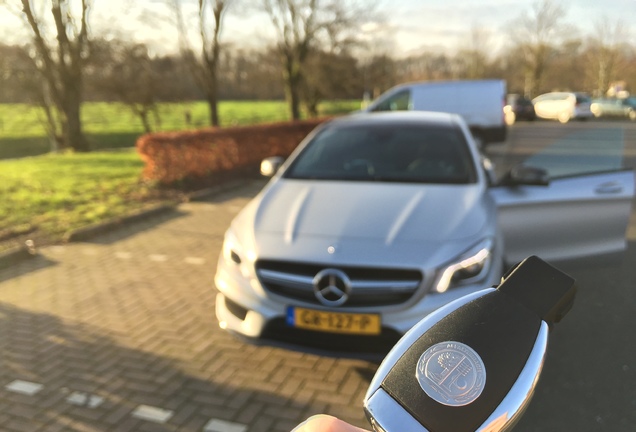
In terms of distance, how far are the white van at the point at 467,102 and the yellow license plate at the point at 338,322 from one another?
11.2 metres

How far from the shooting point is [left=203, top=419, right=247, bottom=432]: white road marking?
281cm

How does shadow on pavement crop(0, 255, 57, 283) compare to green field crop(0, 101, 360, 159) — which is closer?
shadow on pavement crop(0, 255, 57, 283)

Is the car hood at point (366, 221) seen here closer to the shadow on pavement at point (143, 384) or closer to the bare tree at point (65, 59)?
the shadow on pavement at point (143, 384)

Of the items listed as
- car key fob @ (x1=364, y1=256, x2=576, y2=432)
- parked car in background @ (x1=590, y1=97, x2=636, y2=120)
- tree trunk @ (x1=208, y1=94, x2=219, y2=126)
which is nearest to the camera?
car key fob @ (x1=364, y1=256, x2=576, y2=432)

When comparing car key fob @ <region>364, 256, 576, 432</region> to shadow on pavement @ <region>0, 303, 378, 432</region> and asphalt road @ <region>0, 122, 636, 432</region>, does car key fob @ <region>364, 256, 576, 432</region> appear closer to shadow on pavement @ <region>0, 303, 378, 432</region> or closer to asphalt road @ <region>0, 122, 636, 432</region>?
asphalt road @ <region>0, 122, 636, 432</region>

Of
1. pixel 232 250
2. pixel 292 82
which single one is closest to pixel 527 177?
pixel 232 250

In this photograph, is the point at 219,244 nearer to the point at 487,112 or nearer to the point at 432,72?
the point at 487,112

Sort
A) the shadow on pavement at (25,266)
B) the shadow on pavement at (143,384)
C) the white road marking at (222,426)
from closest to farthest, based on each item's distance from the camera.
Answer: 1. the white road marking at (222,426)
2. the shadow on pavement at (143,384)
3. the shadow on pavement at (25,266)

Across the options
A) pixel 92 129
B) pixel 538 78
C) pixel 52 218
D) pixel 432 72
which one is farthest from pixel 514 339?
pixel 432 72

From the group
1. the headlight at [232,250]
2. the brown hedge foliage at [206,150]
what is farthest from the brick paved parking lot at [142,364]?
the brown hedge foliage at [206,150]

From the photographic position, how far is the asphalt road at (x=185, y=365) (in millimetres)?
2904

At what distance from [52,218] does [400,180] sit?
17.8 feet

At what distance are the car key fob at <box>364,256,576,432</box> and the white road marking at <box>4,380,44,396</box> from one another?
10.7ft

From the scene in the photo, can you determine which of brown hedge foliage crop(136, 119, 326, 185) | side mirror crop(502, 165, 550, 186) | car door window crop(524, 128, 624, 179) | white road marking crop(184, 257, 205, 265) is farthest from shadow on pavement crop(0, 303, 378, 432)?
brown hedge foliage crop(136, 119, 326, 185)
